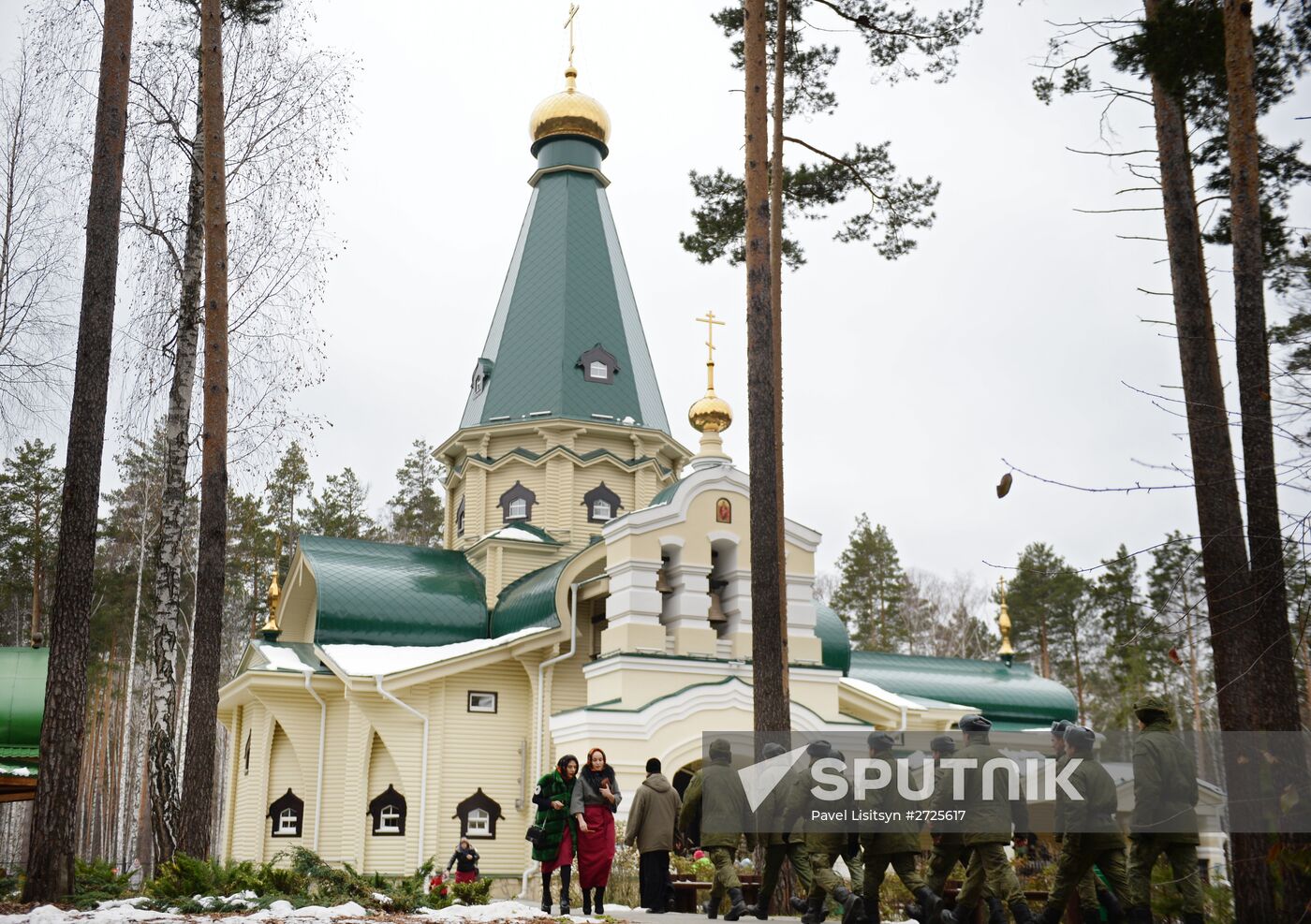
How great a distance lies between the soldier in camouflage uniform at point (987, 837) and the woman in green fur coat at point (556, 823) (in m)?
3.44

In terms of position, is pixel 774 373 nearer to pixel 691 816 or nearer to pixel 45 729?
pixel 691 816

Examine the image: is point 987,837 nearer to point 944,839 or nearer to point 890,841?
point 944,839

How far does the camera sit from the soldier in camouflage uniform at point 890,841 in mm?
7773

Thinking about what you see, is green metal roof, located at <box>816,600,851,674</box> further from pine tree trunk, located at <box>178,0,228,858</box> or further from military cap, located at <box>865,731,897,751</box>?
military cap, located at <box>865,731,897,751</box>

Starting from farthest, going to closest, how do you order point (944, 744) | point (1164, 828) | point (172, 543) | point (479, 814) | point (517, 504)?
point (517, 504) → point (479, 814) → point (172, 543) → point (944, 744) → point (1164, 828)

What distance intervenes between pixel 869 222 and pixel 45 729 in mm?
10161

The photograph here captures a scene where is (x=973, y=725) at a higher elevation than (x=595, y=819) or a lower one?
higher

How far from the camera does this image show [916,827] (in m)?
7.84

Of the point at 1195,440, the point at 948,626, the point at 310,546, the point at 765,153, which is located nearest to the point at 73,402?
the point at 765,153

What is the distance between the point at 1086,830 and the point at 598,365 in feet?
59.0

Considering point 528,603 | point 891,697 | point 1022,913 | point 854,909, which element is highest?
point 528,603

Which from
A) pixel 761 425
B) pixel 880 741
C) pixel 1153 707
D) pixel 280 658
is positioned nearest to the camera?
pixel 1153 707

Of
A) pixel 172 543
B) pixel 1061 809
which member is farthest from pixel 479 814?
pixel 1061 809

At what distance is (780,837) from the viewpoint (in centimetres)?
870
